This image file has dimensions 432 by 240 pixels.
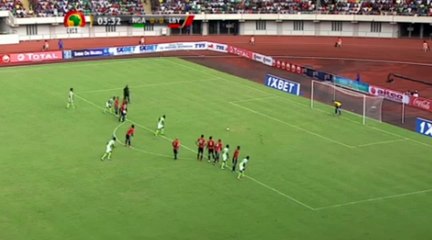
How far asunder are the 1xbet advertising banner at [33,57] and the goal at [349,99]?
28636 millimetres

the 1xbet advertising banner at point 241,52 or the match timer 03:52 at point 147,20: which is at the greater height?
the match timer 03:52 at point 147,20

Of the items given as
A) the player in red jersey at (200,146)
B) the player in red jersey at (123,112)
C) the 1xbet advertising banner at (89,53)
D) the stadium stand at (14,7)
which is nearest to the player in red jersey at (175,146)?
the player in red jersey at (200,146)

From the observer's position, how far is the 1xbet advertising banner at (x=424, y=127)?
5053cm

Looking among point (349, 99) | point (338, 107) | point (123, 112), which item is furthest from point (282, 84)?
point (123, 112)

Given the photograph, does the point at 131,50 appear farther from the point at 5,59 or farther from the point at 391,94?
the point at 391,94

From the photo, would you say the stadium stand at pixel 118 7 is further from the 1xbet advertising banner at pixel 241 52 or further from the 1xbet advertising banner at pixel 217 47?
the 1xbet advertising banner at pixel 241 52

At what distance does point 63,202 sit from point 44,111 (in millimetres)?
20889

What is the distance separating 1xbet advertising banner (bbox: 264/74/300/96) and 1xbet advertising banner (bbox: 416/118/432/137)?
14.4 meters

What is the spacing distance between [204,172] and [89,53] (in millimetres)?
41199

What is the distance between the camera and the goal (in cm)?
5766

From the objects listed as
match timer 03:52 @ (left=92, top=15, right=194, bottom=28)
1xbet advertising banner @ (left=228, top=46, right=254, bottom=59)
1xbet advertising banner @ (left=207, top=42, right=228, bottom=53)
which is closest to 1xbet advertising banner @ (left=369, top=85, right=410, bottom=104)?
1xbet advertising banner @ (left=228, top=46, right=254, bottom=59)

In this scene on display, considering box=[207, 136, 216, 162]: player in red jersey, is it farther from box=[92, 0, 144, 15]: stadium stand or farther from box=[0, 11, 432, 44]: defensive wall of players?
box=[92, 0, 144, 15]: stadium stand

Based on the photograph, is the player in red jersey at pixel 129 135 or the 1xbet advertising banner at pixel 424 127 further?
the 1xbet advertising banner at pixel 424 127

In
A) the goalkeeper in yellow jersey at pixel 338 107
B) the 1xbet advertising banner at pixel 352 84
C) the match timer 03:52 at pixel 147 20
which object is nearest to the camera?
the goalkeeper in yellow jersey at pixel 338 107
